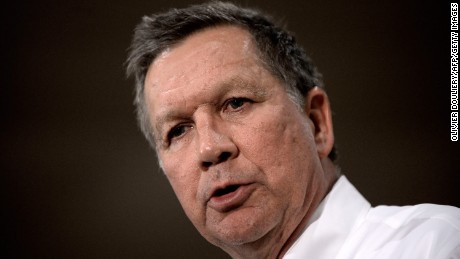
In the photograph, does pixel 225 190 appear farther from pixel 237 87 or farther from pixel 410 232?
pixel 410 232

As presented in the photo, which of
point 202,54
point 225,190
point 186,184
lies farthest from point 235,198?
point 202,54

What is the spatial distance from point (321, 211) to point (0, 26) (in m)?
1.44

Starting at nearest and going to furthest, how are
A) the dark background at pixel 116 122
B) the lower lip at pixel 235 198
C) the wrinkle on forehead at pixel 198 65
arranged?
the lower lip at pixel 235 198 < the wrinkle on forehead at pixel 198 65 < the dark background at pixel 116 122

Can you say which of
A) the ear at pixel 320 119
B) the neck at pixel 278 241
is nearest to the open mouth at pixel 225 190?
the neck at pixel 278 241

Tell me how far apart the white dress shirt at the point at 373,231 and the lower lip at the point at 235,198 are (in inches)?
6.4

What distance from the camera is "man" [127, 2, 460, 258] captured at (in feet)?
2.85

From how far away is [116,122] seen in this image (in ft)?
5.73

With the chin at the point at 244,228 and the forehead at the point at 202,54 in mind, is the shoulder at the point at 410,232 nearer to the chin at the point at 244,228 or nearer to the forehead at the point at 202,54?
the chin at the point at 244,228

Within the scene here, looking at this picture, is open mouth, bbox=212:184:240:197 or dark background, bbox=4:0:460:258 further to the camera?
dark background, bbox=4:0:460:258

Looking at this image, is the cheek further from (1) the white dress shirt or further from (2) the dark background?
(2) the dark background

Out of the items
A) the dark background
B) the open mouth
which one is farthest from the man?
the dark background

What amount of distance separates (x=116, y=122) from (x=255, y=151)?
1004mm

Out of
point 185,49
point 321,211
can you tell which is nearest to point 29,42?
point 185,49

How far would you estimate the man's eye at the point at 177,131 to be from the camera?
1.02 meters
